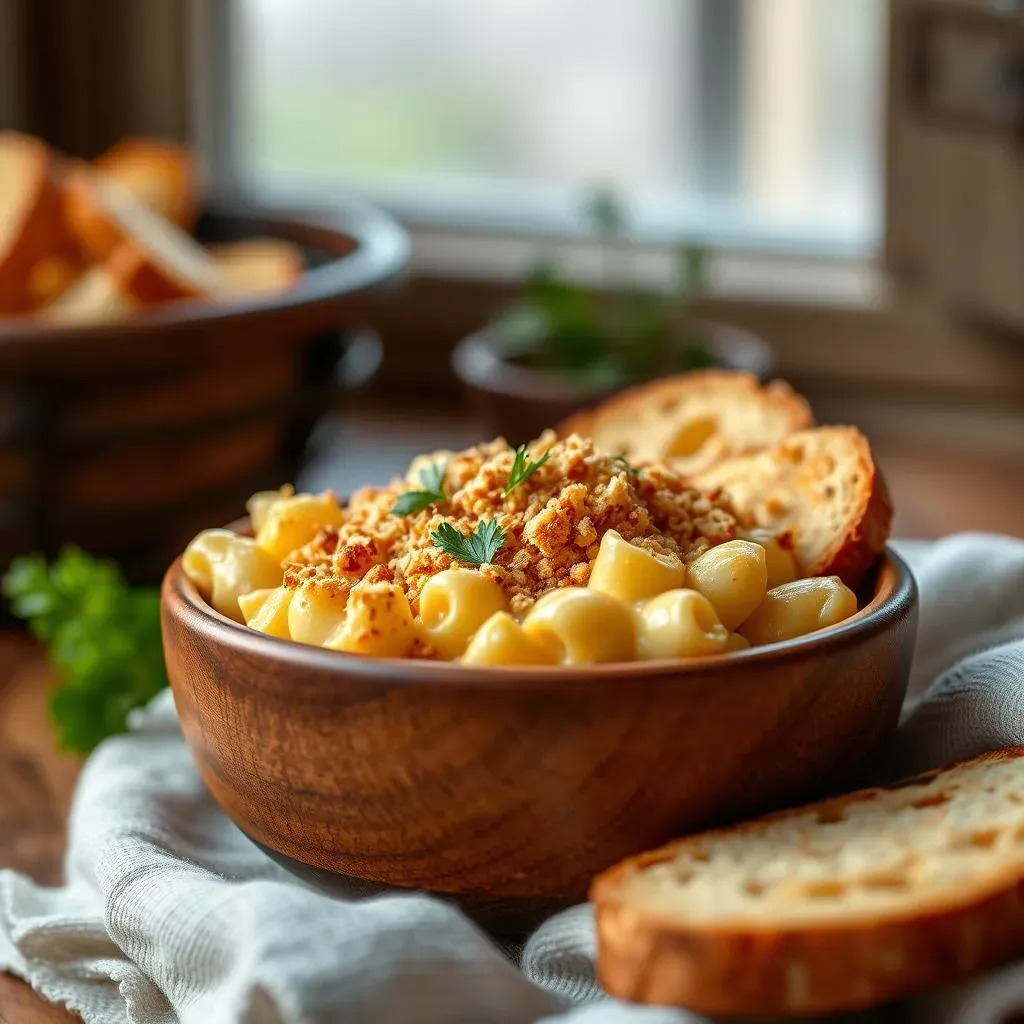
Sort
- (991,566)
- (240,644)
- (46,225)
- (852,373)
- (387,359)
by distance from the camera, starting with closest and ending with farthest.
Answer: (240,644), (991,566), (46,225), (852,373), (387,359)

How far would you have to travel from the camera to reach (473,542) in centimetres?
77

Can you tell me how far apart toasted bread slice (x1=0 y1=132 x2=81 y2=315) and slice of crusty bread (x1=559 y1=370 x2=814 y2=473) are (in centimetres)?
56

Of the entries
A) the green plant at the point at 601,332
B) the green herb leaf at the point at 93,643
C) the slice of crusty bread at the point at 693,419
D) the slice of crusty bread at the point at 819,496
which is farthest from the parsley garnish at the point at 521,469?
the green plant at the point at 601,332

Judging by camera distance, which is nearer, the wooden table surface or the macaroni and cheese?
the macaroni and cheese

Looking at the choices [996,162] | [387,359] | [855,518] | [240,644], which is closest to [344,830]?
[240,644]

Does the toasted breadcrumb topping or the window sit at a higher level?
the window

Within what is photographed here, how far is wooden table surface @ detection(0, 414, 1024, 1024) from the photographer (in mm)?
994

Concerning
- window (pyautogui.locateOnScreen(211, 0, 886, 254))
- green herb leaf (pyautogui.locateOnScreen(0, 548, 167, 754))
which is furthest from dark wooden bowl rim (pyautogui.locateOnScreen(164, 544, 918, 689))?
window (pyautogui.locateOnScreen(211, 0, 886, 254))

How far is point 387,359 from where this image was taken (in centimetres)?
211

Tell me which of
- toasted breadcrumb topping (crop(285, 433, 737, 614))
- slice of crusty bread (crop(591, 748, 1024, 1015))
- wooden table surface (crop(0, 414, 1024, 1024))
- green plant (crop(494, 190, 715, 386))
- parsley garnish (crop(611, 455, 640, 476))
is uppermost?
parsley garnish (crop(611, 455, 640, 476))

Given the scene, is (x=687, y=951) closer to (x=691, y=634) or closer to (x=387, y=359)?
(x=691, y=634)

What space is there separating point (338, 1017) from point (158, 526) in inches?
31.2

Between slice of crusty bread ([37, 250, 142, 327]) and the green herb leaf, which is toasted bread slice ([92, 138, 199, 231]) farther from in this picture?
the green herb leaf

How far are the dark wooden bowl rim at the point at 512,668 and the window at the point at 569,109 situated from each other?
1246mm
